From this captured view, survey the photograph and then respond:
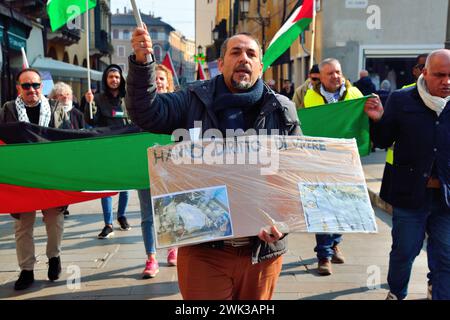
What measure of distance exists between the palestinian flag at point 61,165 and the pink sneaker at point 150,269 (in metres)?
1.09

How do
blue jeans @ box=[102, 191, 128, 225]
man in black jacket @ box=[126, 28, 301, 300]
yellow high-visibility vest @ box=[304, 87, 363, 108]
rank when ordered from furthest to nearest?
1. blue jeans @ box=[102, 191, 128, 225]
2. yellow high-visibility vest @ box=[304, 87, 363, 108]
3. man in black jacket @ box=[126, 28, 301, 300]

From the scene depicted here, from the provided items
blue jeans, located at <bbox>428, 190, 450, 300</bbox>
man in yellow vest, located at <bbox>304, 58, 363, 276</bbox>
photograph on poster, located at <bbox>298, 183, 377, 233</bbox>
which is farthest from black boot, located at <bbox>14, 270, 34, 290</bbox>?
blue jeans, located at <bbox>428, 190, 450, 300</bbox>

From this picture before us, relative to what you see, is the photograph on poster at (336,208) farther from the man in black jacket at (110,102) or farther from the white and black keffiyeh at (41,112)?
the man in black jacket at (110,102)

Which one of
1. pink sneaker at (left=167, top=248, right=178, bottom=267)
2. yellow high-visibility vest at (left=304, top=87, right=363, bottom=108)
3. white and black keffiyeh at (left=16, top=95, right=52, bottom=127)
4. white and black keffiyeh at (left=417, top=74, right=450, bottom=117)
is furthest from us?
pink sneaker at (left=167, top=248, right=178, bottom=267)

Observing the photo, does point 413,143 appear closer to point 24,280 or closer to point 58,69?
point 24,280

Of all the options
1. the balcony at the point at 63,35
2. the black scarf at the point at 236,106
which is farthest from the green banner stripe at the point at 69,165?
the balcony at the point at 63,35

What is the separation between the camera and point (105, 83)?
6.65 metres

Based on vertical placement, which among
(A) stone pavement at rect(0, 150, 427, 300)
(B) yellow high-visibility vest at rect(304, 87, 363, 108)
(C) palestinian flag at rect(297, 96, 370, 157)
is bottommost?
(A) stone pavement at rect(0, 150, 427, 300)

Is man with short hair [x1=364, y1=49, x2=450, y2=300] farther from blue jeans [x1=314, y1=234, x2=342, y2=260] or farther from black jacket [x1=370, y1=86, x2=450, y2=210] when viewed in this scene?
blue jeans [x1=314, y1=234, x2=342, y2=260]

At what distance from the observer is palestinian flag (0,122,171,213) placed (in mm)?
4309

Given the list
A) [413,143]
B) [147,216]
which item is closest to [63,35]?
[147,216]

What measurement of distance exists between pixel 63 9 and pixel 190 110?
430 centimetres

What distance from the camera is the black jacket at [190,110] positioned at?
271 cm

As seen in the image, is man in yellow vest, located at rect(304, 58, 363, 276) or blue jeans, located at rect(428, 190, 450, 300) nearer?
blue jeans, located at rect(428, 190, 450, 300)
